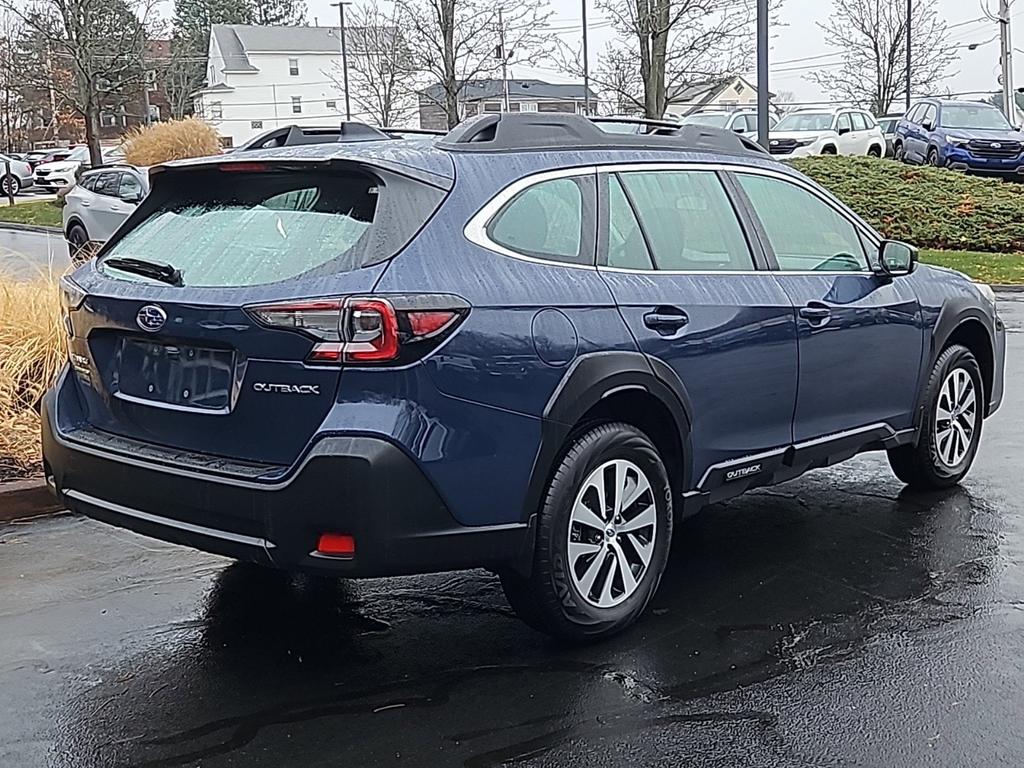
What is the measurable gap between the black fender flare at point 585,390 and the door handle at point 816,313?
966mm

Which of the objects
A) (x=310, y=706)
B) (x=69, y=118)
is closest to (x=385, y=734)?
(x=310, y=706)

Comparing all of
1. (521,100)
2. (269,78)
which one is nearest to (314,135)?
(521,100)

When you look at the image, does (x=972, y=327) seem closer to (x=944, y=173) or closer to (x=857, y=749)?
(x=857, y=749)

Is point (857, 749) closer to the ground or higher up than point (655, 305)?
closer to the ground

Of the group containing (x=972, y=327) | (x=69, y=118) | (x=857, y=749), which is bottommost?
(x=857, y=749)

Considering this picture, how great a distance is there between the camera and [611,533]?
14.7 feet

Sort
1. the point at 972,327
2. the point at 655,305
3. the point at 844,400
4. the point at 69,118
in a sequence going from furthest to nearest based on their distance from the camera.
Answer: the point at 69,118 → the point at 972,327 → the point at 844,400 → the point at 655,305

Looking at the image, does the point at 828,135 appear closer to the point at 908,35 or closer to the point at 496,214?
the point at 908,35

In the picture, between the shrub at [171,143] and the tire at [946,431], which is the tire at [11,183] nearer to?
the shrub at [171,143]

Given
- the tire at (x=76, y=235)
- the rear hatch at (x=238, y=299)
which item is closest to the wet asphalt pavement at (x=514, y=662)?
the rear hatch at (x=238, y=299)

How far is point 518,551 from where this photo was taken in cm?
409

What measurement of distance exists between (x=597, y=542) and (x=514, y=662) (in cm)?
51

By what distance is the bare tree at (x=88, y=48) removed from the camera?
34.1 meters

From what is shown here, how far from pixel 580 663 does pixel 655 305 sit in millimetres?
1329
